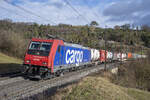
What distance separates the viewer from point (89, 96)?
771 cm

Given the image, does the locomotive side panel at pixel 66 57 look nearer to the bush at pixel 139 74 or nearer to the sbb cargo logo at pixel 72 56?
the sbb cargo logo at pixel 72 56

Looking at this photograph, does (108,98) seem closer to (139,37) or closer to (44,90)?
(44,90)

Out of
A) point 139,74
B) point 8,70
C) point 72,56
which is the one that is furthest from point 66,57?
point 139,74

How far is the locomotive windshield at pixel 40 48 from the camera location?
1229 cm

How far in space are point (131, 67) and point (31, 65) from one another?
17836 mm

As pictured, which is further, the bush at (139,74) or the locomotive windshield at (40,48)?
the bush at (139,74)

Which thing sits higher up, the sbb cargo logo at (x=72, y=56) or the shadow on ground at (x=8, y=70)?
the sbb cargo logo at (x=72, y=56)

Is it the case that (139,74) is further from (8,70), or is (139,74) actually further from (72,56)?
(8,70)

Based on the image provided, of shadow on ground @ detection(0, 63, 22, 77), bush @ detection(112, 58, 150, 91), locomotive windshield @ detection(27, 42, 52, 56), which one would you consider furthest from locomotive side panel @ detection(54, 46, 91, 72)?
bush @ detection(112, 58, 150, 91)

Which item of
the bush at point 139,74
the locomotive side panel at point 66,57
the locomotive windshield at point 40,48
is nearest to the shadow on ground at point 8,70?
the locomotive windshield at point 40,48

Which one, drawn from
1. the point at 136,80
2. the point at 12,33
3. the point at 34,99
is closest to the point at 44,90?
the point at 34,99

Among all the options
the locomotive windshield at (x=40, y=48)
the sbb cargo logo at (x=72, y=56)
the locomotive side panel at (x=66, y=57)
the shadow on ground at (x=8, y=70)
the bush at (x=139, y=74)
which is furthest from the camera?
the bush at (x=139, y=74)

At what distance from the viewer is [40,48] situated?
12.6 meters

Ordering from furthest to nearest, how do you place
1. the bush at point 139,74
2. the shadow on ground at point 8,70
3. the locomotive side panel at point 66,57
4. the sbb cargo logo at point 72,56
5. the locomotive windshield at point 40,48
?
1. the bush at point 139,74
2. the sbb cargo logo at point 72,56
3. the shadow on ground at point 8,70
4. the locomotive side panel at point 66,57
5. the locomotive windshield at point 40,48
